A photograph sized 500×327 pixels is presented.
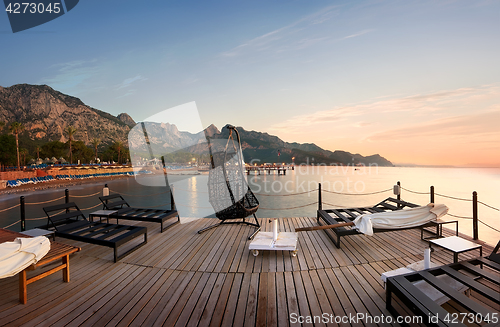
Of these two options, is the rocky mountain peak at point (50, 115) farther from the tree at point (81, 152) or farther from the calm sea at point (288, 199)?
the calm sea at point (288, 199)

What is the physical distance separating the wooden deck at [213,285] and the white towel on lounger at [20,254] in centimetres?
48

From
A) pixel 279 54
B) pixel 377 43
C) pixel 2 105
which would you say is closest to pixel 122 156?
pixel 2 105

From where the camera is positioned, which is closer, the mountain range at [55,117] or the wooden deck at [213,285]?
the wooden deck at [213,285]

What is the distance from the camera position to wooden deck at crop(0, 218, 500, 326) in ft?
7.21

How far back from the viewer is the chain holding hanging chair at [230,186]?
17.0 feet

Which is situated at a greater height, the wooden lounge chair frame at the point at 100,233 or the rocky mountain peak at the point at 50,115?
the rocky mountain peak at the point at 50,115

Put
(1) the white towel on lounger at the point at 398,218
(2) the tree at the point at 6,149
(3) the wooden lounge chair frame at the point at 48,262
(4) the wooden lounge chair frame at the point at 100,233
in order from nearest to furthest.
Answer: (3) the wooden lounge chair frame at the point at 48,262 → (4) the wooden lounge chair frame at the point at 100,233 → (1) the white towel on lounger at the point at 398,218 → (2) the tree at the point at 6,149

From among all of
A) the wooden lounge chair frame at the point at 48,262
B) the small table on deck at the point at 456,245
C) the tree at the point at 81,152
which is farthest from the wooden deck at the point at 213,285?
the tree at the point at 81,152

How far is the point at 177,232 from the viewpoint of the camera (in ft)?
17.0

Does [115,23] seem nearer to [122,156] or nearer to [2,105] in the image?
[122,156]

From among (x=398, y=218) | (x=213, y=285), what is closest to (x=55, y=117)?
(x=213, y=285)

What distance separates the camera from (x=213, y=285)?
278 cm

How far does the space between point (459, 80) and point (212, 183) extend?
47.4 feet

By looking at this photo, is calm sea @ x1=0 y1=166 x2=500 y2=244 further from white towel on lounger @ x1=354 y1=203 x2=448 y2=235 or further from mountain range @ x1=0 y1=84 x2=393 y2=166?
mountain range @ x1=0 y1=84 x2=393 y2=166
